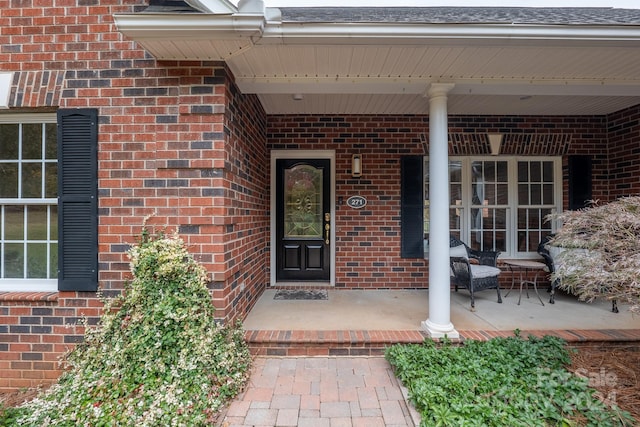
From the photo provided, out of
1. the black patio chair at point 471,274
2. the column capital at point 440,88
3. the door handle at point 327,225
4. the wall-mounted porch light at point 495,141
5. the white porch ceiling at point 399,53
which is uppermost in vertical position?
the white porch ceiling at point 399,53

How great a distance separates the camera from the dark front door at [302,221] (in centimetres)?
449

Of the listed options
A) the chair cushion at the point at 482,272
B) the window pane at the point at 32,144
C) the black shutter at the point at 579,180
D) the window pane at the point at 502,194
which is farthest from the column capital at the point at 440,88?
the window pane at the point at 32,144

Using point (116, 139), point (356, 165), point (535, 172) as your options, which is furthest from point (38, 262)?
point (535, 172)

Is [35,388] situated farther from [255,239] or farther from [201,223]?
[255,239]

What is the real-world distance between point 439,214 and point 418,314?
1233 millimetres

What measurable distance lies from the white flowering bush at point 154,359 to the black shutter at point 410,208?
275cm

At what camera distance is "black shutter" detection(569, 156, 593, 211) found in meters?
4.41

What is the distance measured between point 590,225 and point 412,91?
6.22ft

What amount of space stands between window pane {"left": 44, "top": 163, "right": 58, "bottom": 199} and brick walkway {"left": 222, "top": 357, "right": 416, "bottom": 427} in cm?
Answer: 241

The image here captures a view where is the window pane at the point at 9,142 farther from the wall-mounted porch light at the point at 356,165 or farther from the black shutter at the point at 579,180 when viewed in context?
the black shutter at the point at 579,180

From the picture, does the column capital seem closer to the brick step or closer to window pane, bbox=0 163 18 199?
the brick step

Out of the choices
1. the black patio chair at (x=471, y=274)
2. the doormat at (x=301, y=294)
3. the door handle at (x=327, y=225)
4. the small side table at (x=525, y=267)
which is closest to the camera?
the black patio chair at (x=471, y=274)

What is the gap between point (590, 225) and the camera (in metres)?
2.37

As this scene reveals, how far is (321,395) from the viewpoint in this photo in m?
2.22
